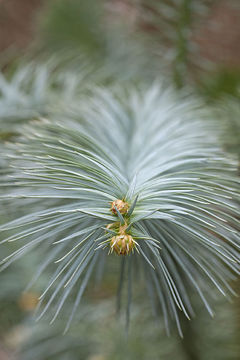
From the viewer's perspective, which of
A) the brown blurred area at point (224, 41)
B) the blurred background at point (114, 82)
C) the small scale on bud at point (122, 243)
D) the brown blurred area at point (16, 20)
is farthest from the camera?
the brown blurred area at point (16, 20)

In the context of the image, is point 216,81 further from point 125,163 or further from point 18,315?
point 18,315

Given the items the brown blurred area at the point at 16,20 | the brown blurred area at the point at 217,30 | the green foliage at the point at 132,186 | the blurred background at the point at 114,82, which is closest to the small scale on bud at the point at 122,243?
the green foliage at the point at 132,186

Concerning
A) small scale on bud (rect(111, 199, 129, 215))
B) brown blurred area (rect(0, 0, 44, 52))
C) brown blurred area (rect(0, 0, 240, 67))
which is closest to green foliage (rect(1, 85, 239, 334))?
small scale on bud (rect(111, 199, 129, 215))

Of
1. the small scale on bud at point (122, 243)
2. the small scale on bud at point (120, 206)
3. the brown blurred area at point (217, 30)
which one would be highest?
the brown blurred area at point (217, 30)

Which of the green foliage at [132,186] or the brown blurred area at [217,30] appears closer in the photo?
the green foliage at [132,186]

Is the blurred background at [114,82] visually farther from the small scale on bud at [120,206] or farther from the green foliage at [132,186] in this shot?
the small scale on bud at [120,206]

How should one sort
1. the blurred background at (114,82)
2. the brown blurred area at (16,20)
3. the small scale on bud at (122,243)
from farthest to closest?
the brown blurred area at (16,20) < the blurred background at (114,82) < the small scale on bud at (122,243)

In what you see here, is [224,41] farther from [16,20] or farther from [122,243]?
[16,20]
